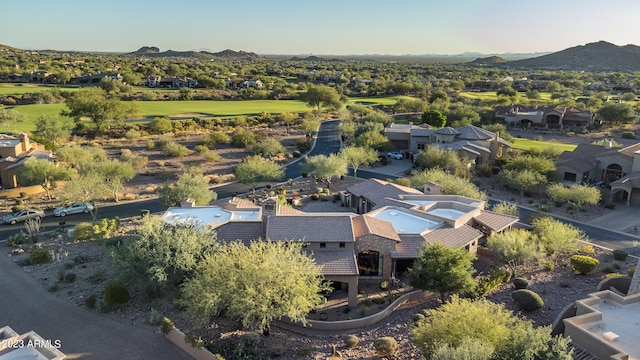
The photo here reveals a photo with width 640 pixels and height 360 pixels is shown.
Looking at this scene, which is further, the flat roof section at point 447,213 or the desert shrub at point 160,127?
the desert shrub at point 160,127

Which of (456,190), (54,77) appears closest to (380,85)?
(54,77)

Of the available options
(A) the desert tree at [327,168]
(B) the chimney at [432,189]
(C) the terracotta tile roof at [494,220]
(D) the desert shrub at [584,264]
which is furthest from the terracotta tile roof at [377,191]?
(D) the desert shrub at [584,264]

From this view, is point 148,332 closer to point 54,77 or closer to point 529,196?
point 529,196

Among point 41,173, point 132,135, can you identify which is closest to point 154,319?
point 41,173

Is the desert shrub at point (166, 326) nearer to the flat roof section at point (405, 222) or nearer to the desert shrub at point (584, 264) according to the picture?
the flat roof section at point (405, 222)

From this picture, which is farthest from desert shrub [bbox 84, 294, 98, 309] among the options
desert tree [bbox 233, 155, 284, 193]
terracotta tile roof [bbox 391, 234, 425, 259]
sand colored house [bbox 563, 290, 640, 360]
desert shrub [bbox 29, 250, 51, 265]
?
sand colored house [bbox 563, 290, 640, 360]

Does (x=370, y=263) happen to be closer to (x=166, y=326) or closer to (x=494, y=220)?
(x=494, y=220)
